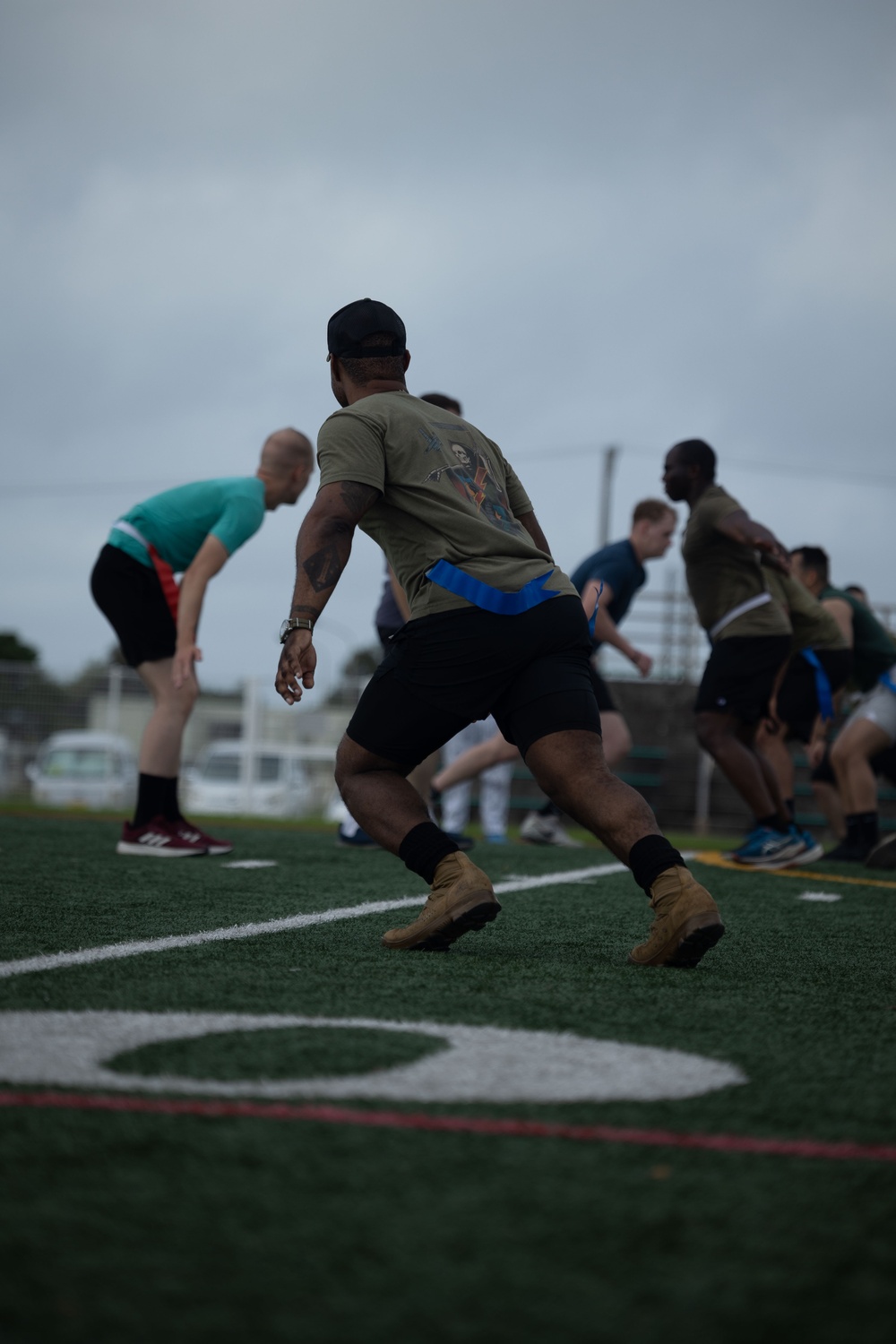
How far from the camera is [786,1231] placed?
4.67ft

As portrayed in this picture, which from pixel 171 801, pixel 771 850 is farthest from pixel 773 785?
pixel 171 801

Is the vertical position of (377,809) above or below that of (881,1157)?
above

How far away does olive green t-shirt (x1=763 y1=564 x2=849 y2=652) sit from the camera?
768 cm

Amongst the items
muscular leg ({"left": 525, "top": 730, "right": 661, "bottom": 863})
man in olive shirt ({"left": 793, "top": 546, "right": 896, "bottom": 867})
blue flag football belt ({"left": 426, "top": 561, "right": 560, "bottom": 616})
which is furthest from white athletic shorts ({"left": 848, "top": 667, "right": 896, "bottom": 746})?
blue flag football belt ({"left": 426, "top": 561, "right": 560, "bottom": 616})

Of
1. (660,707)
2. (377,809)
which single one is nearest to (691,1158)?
(377,809)

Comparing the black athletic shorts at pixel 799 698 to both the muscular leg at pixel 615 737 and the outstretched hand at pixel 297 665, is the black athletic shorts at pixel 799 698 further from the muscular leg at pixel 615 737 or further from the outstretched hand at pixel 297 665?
the outstretched hand at pixel 297 665

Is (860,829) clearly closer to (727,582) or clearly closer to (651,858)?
(727,582)

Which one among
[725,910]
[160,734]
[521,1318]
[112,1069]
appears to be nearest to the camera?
[521,1318]

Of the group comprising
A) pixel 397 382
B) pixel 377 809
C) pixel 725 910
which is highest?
pixel 397 382

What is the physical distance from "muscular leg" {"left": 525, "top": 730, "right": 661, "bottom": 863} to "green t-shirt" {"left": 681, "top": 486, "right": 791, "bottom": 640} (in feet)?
12.2

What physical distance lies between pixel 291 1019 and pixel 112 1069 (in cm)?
49

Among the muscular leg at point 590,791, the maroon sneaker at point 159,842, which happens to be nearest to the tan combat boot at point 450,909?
the muscular leg at point 590,791

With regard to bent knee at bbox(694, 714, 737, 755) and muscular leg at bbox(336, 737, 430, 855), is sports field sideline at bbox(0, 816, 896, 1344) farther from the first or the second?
bent knee at bbox(694, 714, 737, 755)

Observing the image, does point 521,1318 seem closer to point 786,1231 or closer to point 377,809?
point 786,1231
